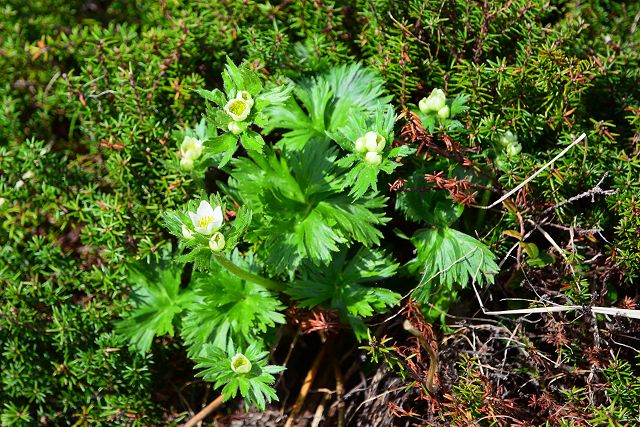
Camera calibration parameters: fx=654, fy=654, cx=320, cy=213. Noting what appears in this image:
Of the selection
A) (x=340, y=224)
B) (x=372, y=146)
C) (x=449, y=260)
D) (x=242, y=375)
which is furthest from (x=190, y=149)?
(x=449, y=260)

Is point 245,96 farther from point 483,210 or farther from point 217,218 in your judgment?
point 483,210

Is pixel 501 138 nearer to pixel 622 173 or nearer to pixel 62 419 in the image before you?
pixel 622 173

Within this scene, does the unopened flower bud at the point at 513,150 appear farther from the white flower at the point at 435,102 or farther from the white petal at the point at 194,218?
the white petal at the point at 194,218

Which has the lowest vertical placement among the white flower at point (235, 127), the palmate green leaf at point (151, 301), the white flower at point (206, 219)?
the palmate green leaf at point (151, 301)

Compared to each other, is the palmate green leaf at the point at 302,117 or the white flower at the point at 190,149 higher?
the palmate green leaf at the point at 302,117

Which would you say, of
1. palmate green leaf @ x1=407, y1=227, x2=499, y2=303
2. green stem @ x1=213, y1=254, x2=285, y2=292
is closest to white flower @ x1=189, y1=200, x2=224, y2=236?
green stem @ x1=213, y1=254, x2=285, y2=292

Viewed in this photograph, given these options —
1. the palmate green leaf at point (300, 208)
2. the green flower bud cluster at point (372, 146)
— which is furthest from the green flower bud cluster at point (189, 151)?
the green flower bud cluster at point (372, 146)

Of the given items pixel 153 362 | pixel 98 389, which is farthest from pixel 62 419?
pixel 153 362
